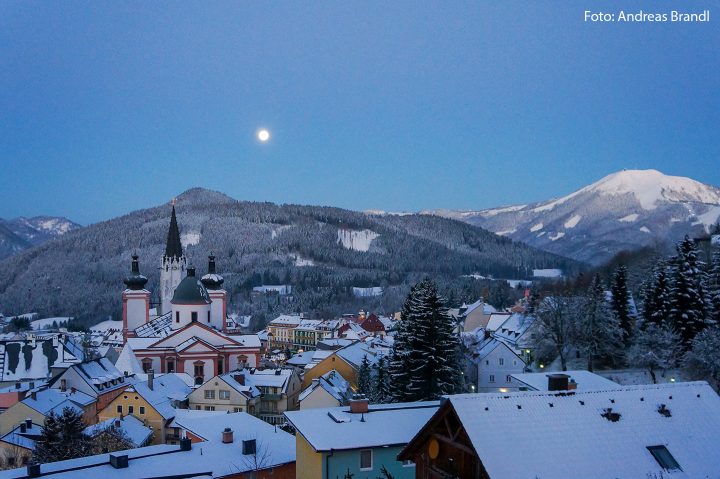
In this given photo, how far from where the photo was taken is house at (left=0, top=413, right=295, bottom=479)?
21.5 m

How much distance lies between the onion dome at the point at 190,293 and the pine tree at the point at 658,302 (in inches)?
1690

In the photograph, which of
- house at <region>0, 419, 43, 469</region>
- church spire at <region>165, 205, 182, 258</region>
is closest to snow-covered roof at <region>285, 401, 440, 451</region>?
house at <region>0, 419, 43, 469</region>

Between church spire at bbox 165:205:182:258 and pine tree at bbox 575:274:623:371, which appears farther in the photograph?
church spire at bbox 165:205:182:258

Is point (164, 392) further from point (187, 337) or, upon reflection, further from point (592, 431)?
point (592, 431)

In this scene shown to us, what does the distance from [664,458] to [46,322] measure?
168090mm

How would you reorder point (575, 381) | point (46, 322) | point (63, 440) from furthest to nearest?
point (46, 322), point (63, 440), point (575, 381)

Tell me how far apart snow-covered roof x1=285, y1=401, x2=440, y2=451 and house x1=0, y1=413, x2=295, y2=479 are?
2231mm

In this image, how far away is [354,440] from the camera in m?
20.2

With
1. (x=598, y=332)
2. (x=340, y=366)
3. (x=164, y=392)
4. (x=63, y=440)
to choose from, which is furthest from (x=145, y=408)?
(x=598, y=332)

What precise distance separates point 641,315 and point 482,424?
36.4 metres

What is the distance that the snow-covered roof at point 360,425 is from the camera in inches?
790

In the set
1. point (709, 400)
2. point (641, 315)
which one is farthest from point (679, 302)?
point (709, 400)

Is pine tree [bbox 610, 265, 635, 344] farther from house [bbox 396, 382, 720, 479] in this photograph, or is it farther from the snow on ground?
the snow on ground

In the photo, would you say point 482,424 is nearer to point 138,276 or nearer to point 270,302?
point 138,276
